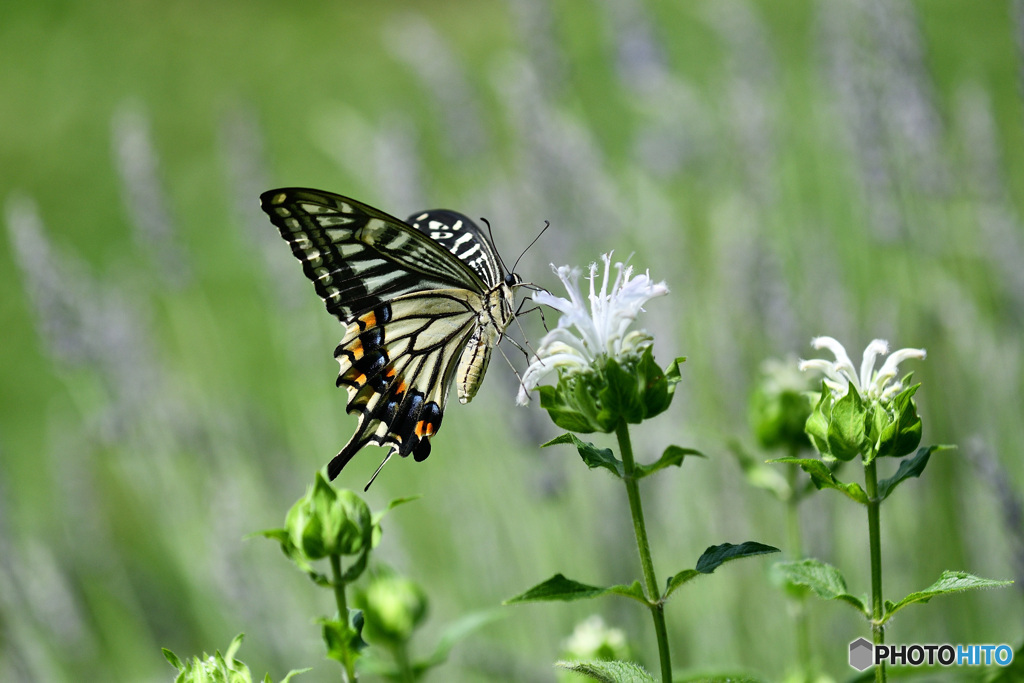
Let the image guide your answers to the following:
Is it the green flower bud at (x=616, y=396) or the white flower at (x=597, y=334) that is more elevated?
the white flower at (x=597, y=334)

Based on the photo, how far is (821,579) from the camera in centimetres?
54

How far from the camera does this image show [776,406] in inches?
34.4

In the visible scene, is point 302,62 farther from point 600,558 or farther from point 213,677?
point 213,677

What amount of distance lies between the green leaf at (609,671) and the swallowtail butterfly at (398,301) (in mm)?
382

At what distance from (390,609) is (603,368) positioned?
0.33 m

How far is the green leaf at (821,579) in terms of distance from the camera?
0.52 meters

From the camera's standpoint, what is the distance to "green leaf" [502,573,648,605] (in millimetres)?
496

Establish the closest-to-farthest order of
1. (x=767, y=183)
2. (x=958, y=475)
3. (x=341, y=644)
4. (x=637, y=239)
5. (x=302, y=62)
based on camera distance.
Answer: (x=341, y=644) < (x=958, y=475) < (x=767, y=183) < (x=637, y=239) < (x=302, y=62)

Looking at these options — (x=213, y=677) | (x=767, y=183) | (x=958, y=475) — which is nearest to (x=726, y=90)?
(x=767, y=183)

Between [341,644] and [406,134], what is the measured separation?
1.30 metres

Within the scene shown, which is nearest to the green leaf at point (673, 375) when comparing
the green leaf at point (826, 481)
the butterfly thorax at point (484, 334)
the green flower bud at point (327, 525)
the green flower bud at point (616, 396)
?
the green flower bud at point (616, 396)

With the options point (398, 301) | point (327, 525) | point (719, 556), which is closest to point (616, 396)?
point (719, 556)

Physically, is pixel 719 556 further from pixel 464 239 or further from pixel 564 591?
pixel 464 239
